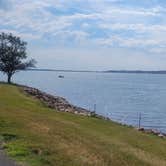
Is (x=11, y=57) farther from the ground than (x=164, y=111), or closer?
farther from the ground

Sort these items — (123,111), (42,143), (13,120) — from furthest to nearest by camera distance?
(123,111)
(13,120)
(42,143)

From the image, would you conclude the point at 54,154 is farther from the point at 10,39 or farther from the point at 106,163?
the point at 10,39

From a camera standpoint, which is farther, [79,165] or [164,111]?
[164,111]

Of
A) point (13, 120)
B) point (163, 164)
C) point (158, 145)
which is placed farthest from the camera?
point (158, 145)

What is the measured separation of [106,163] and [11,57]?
7631 cm

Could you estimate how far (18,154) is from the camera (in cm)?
1307

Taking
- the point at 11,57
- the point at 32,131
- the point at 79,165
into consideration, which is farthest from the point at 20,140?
the point at 11,57

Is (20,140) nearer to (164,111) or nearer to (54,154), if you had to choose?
(54,154)

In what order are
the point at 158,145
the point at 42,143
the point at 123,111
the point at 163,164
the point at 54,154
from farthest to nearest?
the point at 123,111, the point at 158,145, the point at 163,164, the point at 42,143, the point at 54,154

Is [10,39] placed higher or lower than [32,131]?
higher

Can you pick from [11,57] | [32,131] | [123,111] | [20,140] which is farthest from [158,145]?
[11,57]

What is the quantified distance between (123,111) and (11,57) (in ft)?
86.3

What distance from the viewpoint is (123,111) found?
234 feet

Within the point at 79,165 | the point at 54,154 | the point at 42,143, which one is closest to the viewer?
the point at 79,165
